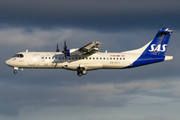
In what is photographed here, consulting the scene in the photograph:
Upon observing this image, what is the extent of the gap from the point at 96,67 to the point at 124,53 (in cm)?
532

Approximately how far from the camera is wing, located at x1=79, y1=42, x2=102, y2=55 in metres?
39.9

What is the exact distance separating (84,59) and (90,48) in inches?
98.7

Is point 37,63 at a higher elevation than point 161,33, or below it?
below

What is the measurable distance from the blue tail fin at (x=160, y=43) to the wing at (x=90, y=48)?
9015 millimetres

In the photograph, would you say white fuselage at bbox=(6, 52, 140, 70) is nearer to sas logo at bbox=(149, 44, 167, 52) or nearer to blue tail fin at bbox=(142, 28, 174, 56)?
blue tail fin at bbox=(142, 28, 174, 56)

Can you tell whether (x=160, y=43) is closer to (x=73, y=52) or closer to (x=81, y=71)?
(x=81, y=71)

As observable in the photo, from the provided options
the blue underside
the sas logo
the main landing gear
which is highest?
the sas logo

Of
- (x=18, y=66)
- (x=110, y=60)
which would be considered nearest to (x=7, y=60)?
(x=18, y=66)

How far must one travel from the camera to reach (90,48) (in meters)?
41.0

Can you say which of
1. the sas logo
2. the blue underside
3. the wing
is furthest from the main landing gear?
the sas logo

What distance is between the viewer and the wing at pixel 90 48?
3986 cm

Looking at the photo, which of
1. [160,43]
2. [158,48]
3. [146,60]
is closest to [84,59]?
[146,60]

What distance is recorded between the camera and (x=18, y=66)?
42.0 metres

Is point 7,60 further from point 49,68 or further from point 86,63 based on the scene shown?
point 86,63
